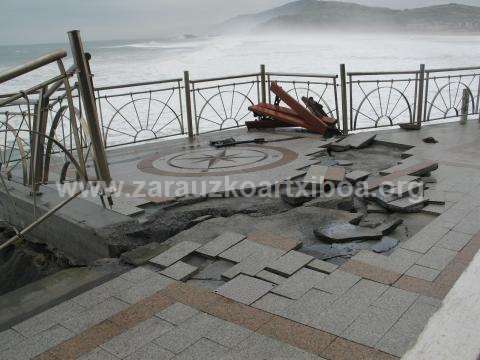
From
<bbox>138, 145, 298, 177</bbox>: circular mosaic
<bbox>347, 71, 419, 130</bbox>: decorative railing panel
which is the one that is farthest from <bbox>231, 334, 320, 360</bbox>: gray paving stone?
<bbox>347, 71, 419, 130</bbox>: decorative railing panel

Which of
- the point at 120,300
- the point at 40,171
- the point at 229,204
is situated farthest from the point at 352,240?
the point at 40,171

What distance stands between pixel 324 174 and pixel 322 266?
8.03ft

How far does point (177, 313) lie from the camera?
3.23 metres

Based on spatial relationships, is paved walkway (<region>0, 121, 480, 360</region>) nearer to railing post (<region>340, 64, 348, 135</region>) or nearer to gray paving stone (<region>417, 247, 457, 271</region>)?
gray paving stone (<region>417, 247, 457, 271</region>)

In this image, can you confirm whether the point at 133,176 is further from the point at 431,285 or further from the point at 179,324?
the point at 431,285

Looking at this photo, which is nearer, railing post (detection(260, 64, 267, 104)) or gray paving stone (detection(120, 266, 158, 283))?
gray paving stone (detection(120, 266, 158, 283))

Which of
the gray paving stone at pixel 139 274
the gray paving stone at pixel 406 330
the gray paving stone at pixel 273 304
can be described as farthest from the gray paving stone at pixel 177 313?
the gray paving stone at pixel 406 330

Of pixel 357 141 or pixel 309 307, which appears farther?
pixel 357 141

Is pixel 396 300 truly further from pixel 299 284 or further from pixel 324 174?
pixel 324 174

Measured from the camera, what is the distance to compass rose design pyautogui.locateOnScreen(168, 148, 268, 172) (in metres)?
7.12

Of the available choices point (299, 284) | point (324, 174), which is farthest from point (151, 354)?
point (324, 174)

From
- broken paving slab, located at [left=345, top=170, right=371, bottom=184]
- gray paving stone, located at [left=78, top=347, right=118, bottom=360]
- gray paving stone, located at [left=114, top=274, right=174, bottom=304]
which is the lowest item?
gray paving stone, located at [left=78, top=347, right=118, bottom=360]

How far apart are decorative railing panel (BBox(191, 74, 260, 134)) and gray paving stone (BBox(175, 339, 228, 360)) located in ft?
22.3

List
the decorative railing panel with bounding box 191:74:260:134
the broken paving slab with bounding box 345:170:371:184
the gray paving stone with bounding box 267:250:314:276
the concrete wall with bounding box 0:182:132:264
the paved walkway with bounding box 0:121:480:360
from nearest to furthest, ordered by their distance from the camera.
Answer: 1. the paved walkway with bounding box 0:121:480:360
2. the gray paving stone with bounding box 267:250:314:276
3. the concrete wall with bounding box 0:182:132:264
4. the broken paving slab with bounding box 345:170:371:184
5. the decorative railing panel with bounding box 191:74:260:134
